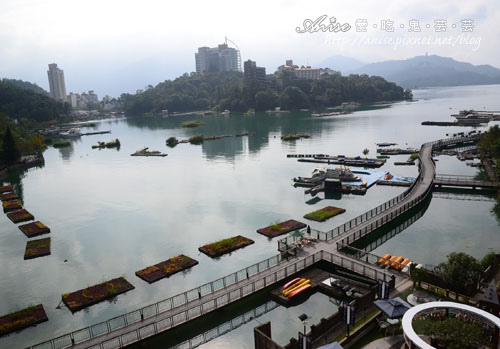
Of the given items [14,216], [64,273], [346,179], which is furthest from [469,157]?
[14,216]

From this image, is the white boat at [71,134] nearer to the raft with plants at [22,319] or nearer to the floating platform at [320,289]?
the raft with plants at [22,319]

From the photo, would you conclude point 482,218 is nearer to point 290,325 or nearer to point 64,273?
point 290,325

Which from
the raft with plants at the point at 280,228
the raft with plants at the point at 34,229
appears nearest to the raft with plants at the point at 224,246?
the raft with plants at the point at 280,228

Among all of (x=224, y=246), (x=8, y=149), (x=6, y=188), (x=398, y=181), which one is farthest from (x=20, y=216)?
(x=398, y=181)

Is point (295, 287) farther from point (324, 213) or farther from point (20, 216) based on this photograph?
point (20, 216)

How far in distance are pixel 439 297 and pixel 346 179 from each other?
37626 millimetres

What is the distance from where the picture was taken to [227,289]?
27375 mm

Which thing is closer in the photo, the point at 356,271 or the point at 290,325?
the point at 290,325

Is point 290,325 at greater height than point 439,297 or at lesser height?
lesser

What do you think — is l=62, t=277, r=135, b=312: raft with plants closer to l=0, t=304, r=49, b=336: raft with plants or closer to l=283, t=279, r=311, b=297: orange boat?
l=0, t=304, r=49, b=336: raft with plants

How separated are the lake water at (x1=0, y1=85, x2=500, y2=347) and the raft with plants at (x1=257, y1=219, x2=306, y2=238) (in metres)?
1.04

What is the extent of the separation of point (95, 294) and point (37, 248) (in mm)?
14363

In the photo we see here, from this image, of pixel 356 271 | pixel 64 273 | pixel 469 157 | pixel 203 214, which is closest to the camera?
pixel 356 271

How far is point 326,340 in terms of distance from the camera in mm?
20156
